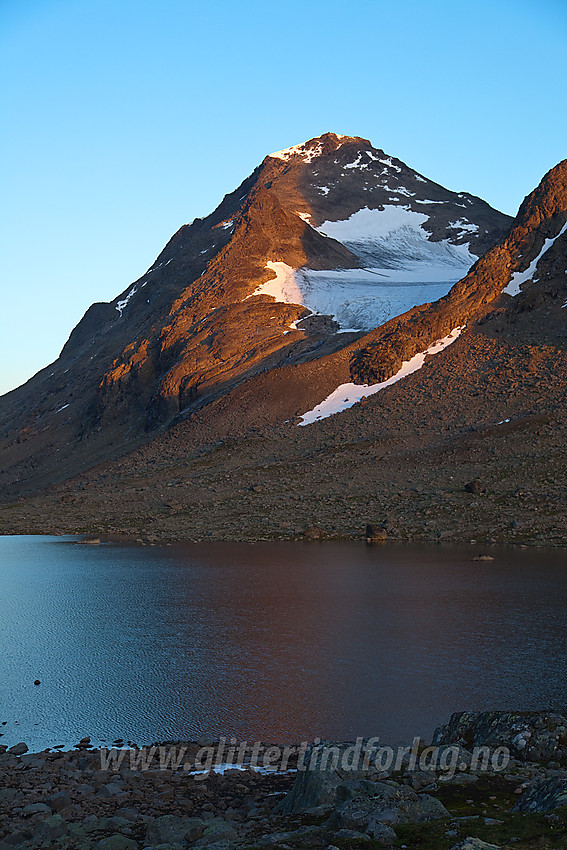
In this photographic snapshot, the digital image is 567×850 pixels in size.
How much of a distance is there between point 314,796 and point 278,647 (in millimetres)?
15383

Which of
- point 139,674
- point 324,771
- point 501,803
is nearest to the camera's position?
point 501,803

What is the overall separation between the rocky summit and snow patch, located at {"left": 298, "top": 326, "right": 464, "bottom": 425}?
31cm

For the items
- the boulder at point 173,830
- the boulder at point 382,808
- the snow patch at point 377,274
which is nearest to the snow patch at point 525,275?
the snow patch at point 377,274

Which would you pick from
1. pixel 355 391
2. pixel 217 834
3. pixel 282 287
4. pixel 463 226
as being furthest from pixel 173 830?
pixel 463 226

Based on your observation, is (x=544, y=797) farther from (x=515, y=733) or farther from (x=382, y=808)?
(x=515, y=733)

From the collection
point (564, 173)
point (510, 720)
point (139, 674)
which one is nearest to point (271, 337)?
point (564, 173)

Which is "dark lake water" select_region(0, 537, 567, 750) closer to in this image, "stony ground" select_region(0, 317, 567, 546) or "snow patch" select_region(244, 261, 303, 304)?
"stony ground" select_region(0, 317, 567, 546)

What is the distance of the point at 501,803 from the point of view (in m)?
12.3

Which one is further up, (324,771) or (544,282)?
(544,282)

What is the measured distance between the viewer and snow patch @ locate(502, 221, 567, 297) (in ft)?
335

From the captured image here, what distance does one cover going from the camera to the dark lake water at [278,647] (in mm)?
20984

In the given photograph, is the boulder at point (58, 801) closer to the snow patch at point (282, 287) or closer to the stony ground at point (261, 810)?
the stony ground at point (261, 810)

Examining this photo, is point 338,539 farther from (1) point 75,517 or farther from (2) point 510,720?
(2) point 510,720

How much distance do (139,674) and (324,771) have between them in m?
12.7
